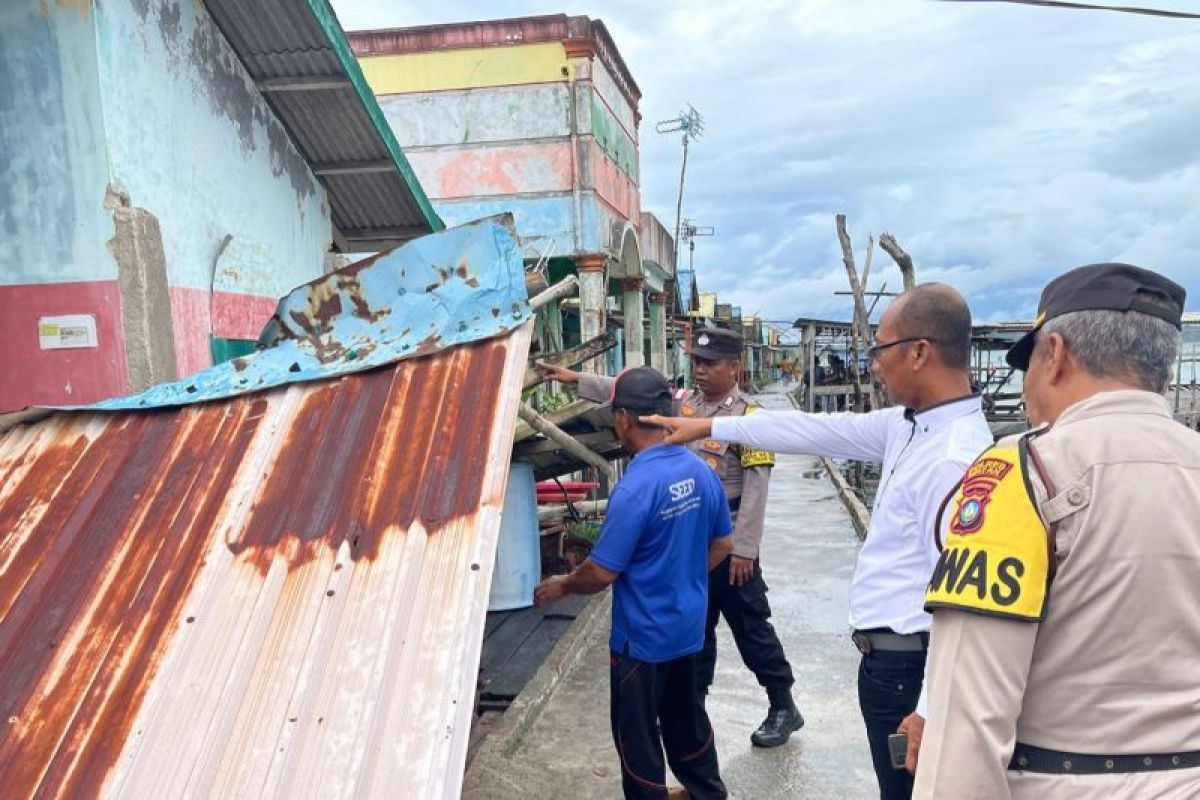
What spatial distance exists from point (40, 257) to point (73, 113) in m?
0.70

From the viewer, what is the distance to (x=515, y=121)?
13812mm

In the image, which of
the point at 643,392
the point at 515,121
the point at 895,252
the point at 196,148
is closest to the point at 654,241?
the point at 515,121

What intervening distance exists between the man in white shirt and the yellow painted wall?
482 inches

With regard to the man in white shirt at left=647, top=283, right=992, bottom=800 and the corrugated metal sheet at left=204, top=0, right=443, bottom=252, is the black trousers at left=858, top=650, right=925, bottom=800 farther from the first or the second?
the corrugated metal sheet at left=204, top=0, right=443, bottom=252

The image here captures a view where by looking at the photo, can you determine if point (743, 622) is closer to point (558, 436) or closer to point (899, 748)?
point (899, 748)

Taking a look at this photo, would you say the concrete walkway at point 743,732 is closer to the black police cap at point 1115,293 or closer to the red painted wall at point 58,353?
the red painted wall at point 58,353

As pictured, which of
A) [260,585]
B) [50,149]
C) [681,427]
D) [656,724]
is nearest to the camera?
[260,585]

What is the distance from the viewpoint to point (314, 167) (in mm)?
6059

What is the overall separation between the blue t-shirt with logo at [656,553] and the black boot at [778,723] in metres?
1.33

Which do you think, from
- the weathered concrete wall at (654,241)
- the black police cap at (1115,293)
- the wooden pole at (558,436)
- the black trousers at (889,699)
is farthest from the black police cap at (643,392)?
the weathered concrete wall at (654,241)

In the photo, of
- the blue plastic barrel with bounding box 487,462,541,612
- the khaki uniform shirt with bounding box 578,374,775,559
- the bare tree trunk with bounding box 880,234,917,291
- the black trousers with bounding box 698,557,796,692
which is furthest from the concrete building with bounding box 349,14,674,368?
Result: the black trousers with bounding box 698,557,796,692

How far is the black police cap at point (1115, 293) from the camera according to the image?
1.52 m

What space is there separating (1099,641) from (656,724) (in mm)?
2024

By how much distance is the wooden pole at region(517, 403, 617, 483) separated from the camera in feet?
20.4
